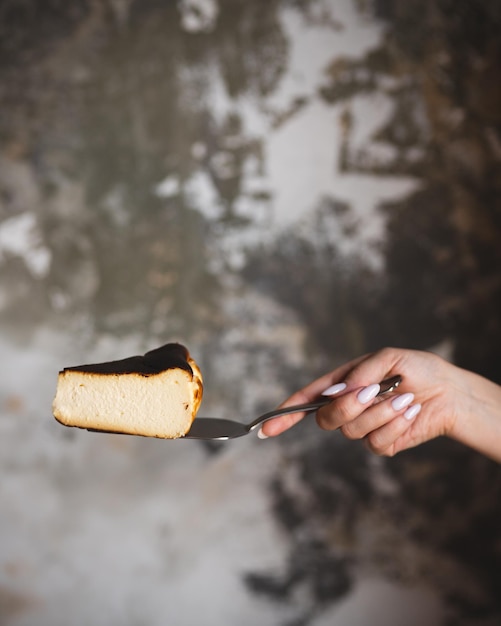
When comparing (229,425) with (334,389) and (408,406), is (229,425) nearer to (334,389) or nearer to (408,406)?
(334,389)

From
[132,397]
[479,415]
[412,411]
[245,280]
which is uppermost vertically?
[245,280]

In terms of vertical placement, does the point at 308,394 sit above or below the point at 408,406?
above

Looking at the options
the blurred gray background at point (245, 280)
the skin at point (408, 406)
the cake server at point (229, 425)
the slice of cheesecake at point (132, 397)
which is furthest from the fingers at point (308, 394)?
the blurred gray background at point (245, 280)

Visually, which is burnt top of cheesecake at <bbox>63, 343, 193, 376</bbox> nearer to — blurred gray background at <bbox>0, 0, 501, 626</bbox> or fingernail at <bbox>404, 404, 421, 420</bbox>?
fingernail at <bbox>404, 404, 421, 420</bbox>

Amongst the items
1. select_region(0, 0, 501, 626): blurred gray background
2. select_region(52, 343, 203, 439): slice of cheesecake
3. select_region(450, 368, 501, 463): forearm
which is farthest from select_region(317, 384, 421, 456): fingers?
select_region(0, 0, 501, 626): blurred gray background

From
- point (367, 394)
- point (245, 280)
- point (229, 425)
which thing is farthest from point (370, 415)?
point (245, 280)

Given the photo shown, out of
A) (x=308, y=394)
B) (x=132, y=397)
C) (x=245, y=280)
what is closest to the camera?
(x=132, y=397)
